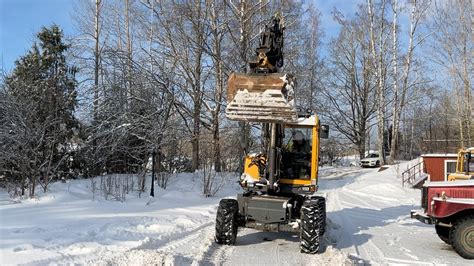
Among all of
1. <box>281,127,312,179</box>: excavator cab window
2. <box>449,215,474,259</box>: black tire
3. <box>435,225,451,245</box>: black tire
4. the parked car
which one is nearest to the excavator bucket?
<box>281,127,312,179</box>: excavator cab window

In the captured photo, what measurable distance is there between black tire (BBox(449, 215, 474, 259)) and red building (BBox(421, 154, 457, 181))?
16.1 metres

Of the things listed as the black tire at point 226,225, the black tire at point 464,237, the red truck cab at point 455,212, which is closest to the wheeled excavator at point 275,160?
the black tire at point 226,225

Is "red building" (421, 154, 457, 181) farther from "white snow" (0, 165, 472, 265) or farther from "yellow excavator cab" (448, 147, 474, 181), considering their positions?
"yellow excavator cab" (448, 147, 474, 181)

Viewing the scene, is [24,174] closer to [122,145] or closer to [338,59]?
[122,145]

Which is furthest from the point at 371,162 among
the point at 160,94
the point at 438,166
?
the point at 160,94

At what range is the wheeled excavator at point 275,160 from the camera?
8023 mm

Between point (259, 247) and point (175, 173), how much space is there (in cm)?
1059

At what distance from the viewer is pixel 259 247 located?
8984 mm

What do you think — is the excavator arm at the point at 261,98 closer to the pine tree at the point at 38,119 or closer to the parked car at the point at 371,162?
the pine tree at the point at 38,119

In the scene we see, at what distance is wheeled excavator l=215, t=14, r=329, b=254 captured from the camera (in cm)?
802

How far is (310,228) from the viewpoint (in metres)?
8.34

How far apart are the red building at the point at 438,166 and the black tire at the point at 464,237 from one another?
16148 millimetres

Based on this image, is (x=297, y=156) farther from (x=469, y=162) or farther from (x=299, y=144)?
(x=469, y=162)

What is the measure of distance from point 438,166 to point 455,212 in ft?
54.2
